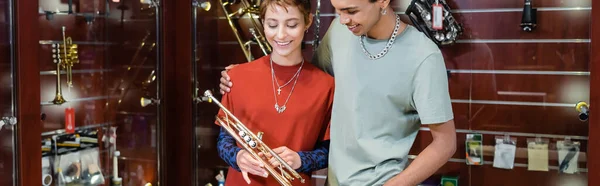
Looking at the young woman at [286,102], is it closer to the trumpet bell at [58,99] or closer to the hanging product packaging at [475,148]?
the trumpet bell at [58,99]

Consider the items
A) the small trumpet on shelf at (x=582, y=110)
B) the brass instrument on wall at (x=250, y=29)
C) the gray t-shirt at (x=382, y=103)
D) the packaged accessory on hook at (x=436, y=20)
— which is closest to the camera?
the gray t-shirt at (x=382, y=103)

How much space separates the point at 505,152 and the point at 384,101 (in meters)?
2.13

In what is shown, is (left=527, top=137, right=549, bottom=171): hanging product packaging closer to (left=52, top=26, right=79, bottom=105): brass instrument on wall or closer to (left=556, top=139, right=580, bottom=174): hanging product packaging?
(left=556, top=139, right=580, bottom=174): hanging product packaging

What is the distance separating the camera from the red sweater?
2.30 meters

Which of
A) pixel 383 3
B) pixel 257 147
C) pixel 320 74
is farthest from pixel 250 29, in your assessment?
pixel 383 3

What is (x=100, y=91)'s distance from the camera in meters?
3.89

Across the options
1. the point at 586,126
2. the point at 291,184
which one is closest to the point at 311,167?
the point at 291,184

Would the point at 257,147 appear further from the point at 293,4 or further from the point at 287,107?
the point at 293,4

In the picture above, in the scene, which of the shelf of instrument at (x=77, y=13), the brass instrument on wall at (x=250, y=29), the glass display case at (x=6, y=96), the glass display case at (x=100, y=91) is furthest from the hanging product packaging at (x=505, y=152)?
the glass display case at (x=6, y=96)

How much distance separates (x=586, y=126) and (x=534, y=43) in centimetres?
55

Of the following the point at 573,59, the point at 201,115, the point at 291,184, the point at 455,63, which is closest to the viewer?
the point at 291,184

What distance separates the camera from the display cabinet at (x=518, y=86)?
3742 mm

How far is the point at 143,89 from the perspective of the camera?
4.07 m

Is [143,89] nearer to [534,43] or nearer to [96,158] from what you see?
[96,158]
